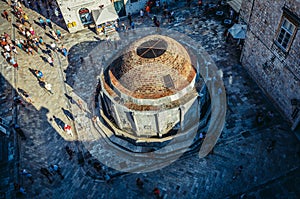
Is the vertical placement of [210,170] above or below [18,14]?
below

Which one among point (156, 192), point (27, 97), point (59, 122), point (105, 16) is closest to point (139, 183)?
point (156, 192)

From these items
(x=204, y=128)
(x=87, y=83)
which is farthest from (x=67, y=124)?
(x=204, y=128)

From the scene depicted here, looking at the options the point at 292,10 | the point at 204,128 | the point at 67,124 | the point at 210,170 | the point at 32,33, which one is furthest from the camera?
the point at 32,33

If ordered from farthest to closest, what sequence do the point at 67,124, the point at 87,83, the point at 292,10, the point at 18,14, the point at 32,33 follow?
the point at 18,14 → the point at 32,33 → the point at 87,83 → the point at 67,124 → the point at 292,10

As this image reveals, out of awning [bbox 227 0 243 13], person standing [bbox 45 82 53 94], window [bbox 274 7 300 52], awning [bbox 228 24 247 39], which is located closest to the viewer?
window [bbox 274 7 300 52]

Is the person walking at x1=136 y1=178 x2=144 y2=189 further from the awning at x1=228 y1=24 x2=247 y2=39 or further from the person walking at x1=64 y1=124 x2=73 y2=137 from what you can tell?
the awning at x1=228 y1=24 x2=247 y2=39

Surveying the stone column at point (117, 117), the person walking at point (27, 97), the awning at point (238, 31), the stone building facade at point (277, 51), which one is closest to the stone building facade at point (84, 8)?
the person walking at point (27, 97)

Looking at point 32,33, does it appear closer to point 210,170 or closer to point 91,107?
point 91,107

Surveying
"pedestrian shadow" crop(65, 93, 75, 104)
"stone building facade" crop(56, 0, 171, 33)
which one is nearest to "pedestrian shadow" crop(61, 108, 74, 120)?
"pedestrian shadow" crop(65, 93, 75, 104)
